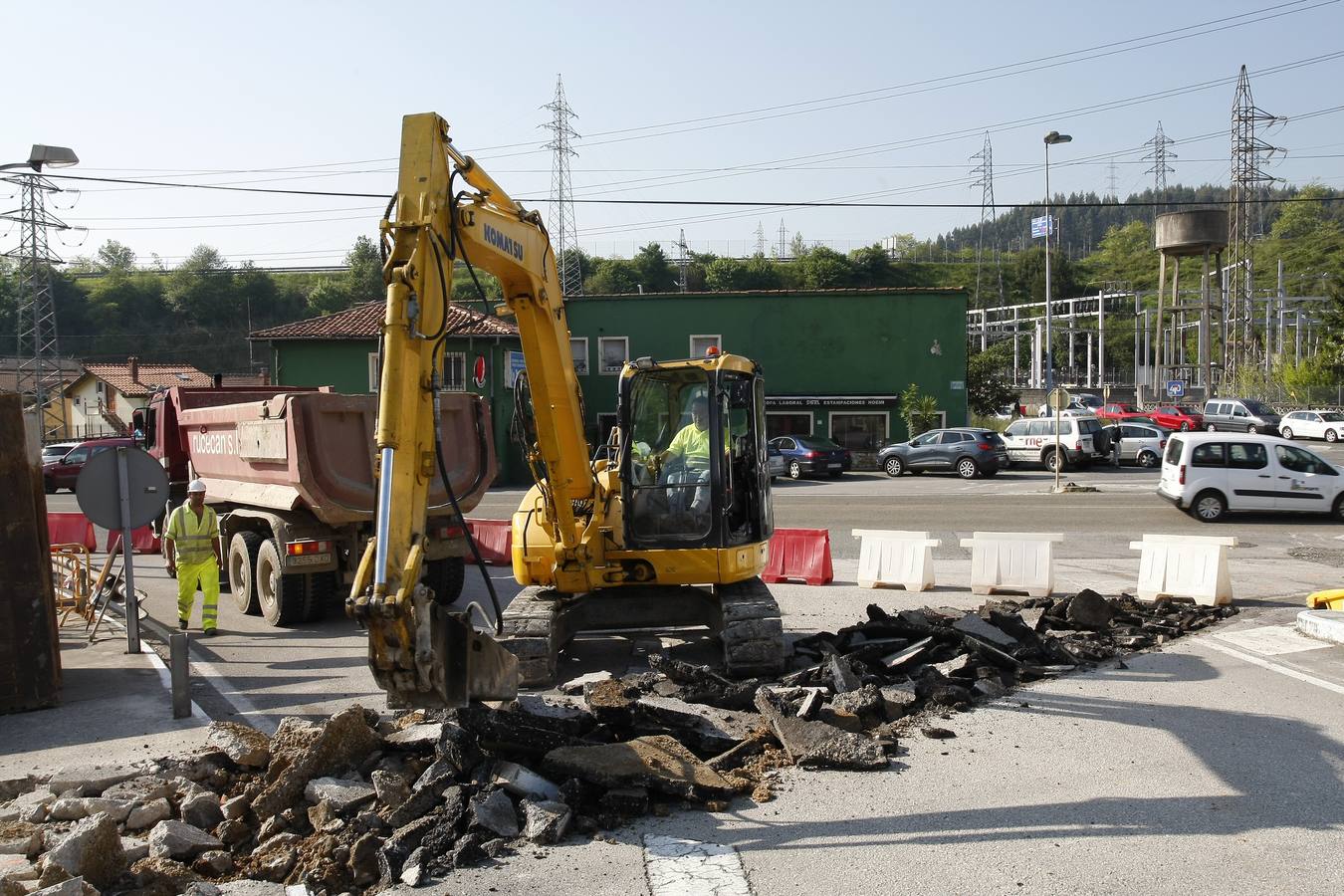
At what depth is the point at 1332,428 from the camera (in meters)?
44.8

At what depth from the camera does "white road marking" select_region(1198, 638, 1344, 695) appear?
848cm

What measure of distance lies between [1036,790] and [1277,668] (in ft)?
14.0

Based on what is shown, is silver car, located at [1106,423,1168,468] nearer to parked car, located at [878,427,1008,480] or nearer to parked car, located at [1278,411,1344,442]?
parked car, located at [878,427,1008,480]

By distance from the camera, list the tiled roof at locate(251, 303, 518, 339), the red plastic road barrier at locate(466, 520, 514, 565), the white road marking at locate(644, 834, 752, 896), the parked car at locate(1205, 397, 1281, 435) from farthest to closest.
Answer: the parked car at locate(1205, 397, 1281, 435), the tiled roof at locate(251, 303, 518, 339), the red plastic road barrier at locate(466, 520, 514, 565), the white road marking at locate(644, 834, 752, 896)

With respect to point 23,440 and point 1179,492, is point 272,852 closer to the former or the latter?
point 23,440

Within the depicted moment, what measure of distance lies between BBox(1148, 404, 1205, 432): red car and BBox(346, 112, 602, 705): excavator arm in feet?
131

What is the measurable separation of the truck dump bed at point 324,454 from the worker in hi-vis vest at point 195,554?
0.76 m

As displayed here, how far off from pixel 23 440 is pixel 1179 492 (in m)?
19.2

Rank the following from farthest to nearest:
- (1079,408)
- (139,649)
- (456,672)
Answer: (1079,408)
(139,649)
(456,672)

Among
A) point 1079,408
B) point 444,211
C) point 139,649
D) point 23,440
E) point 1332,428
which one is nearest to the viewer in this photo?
point 444,211

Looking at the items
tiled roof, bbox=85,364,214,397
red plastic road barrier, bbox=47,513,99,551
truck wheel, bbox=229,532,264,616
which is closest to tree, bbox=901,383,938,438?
red plastic road barrier, bbox=47,513,99,551

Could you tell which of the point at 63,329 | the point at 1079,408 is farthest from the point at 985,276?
the point at 63,329

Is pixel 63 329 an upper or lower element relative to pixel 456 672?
upper

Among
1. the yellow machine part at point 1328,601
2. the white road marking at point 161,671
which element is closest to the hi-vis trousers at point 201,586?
the white road marking at point 161,671
